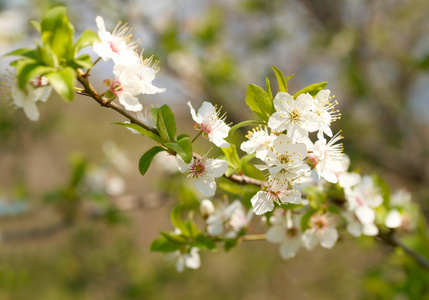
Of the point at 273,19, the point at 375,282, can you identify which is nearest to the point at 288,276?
the point at 375,282

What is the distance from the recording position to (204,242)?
713 mm

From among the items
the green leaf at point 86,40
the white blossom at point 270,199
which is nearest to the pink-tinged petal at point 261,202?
the white blossom at point 270,199

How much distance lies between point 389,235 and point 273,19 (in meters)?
1.83

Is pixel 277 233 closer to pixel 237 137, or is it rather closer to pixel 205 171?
pixel 205 171

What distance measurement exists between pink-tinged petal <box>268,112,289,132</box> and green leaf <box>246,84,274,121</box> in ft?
0.09

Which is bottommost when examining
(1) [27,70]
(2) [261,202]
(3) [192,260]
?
(3) [192,260]

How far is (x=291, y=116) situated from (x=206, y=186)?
0.54 feet

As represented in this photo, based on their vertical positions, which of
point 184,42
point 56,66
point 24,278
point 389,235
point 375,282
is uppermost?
point 184,42

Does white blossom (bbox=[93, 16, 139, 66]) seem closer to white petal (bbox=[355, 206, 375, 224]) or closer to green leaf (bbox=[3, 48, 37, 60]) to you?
green leaf (bbox=[3, 48, 37, 60])

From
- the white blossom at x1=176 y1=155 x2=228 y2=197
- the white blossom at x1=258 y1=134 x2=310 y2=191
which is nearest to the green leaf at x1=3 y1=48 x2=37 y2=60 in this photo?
the white blossom at x1=176 y1=155 x2=228 y2=197

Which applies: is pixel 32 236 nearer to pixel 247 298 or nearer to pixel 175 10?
pixel 175 10

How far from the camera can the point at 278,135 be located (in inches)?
23.0

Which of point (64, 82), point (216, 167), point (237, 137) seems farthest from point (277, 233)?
point (237, 137)

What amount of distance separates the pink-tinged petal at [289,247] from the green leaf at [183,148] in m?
0.34
